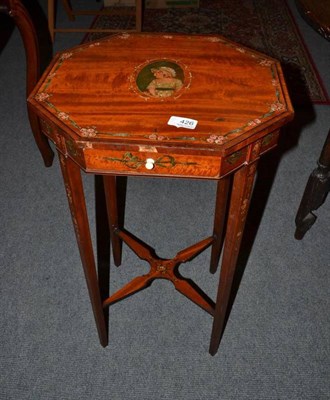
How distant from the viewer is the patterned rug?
3090 mm

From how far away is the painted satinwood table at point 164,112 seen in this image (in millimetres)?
933

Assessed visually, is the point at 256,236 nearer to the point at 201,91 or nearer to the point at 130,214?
the point at 130,214

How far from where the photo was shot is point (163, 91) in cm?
107

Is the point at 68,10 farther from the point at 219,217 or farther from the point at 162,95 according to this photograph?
the point at 162,95

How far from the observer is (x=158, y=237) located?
6.36 ft

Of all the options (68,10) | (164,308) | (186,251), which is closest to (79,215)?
(186,251)

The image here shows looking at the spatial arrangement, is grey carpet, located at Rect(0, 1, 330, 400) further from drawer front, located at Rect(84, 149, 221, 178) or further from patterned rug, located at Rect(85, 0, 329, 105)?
patterned rug, located at Rect(85, 0, 329, 105)

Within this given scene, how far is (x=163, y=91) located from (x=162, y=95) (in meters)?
0.02

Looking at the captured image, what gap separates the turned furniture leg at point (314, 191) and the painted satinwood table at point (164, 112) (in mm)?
623

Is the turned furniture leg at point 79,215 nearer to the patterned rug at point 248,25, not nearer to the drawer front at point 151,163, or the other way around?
the drawer front at point 151,163

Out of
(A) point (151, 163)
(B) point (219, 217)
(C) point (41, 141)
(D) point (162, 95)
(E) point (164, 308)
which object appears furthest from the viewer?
(C) point (41, 141)

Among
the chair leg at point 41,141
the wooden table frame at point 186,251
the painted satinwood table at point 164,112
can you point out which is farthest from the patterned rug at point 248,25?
the painted satinwood table at point 164,112

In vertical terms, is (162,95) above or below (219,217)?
above

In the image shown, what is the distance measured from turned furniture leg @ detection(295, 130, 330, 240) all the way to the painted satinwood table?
623mm
